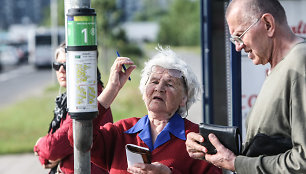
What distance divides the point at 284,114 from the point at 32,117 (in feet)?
40.8

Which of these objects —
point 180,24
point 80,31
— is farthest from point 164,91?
point 180,24

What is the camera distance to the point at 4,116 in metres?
14.7

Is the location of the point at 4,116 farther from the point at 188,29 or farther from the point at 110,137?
the point at 188,29

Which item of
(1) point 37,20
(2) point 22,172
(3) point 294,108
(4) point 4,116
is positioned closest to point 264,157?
(3) point 294,108

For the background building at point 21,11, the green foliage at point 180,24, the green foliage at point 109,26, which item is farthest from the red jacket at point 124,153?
the background building at point 21,11

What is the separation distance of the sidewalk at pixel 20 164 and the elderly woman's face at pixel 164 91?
565cm

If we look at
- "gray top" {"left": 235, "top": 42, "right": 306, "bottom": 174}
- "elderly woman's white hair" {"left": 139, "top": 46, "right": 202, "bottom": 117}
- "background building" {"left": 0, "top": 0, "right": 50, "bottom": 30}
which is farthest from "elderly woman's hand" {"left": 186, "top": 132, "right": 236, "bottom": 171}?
"background building" {"left": 0, "top": 0, "right": 50, "bottom": 30}

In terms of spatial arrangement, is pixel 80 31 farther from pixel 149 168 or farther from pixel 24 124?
pixel 24 124

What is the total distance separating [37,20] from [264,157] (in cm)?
14123

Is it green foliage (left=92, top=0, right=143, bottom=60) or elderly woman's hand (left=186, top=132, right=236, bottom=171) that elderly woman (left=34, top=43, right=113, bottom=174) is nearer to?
elderly woman's hand (left=186, top=132, right=236, bottom=171)

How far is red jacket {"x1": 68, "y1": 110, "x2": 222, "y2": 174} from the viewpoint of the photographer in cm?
312

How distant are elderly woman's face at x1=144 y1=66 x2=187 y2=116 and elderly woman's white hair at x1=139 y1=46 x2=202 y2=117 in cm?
3

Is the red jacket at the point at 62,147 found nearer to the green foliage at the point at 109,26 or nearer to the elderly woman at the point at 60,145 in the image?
the elderly woman at the point at 60,145

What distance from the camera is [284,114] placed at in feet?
7.41
